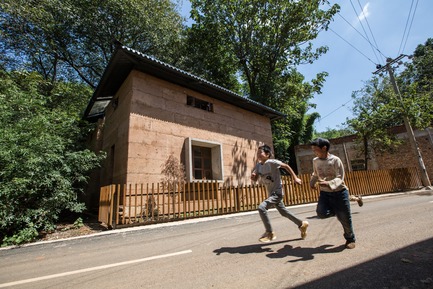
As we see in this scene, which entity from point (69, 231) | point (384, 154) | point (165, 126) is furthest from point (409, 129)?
point (69, 231)

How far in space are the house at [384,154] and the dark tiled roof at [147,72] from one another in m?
11.5

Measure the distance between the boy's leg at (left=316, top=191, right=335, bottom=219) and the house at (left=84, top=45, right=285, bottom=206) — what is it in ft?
18.9

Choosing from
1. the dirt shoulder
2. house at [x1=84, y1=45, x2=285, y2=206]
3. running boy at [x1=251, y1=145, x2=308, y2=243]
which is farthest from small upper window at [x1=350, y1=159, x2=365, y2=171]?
the dirt shoulder

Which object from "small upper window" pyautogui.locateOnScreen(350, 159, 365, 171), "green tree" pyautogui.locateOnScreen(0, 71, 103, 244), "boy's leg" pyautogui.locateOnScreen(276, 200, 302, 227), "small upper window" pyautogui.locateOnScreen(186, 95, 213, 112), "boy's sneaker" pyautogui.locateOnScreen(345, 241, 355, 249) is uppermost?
"small upper window" pyautogui.locateOnScreen(186, 95, 213, 112)

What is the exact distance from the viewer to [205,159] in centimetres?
1024

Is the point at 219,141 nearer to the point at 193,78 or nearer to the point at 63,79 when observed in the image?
the point at 193,78

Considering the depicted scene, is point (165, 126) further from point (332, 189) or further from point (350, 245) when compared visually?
point (350, 245)

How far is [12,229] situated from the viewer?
5215 millimetres

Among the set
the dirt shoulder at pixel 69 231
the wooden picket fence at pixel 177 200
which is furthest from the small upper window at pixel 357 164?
the dirt shoulder at pixel 69 231

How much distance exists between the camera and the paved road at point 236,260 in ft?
7.95

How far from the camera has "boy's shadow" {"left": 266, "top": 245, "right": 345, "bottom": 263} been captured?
122 inches

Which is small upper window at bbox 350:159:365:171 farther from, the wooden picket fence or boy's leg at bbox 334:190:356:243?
boy's leg at bbox 334:190:356:243

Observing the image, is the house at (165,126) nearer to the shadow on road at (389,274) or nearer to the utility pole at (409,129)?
the shadow on road at (389,274)

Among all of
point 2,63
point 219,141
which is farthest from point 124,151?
point 2,63
